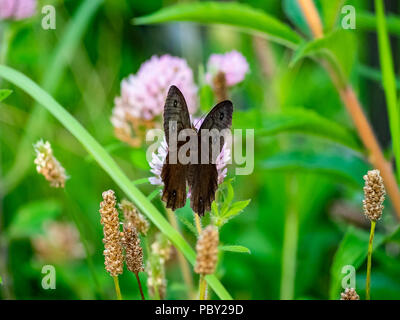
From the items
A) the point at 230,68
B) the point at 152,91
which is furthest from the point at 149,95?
the point at 230,68

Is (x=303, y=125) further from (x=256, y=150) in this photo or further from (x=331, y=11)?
(x=256, y=150)

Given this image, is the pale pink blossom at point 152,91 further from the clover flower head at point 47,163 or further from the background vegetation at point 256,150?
the clover flower head at point 47,163

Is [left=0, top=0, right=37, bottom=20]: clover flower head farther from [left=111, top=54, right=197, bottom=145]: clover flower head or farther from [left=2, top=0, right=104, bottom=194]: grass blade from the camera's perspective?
[left=111, top=54, right=197, bottom=145]: clover flower head

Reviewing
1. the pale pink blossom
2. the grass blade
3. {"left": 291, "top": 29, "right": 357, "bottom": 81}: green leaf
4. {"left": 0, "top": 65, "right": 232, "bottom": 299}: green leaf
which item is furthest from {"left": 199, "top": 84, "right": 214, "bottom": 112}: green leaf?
the grass blade

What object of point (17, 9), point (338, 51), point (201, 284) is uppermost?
point (17, 9)

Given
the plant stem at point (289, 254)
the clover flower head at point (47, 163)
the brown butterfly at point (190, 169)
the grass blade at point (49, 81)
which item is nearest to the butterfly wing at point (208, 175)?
the brown butterfly at point (190, 169)

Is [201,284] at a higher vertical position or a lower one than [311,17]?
lower
